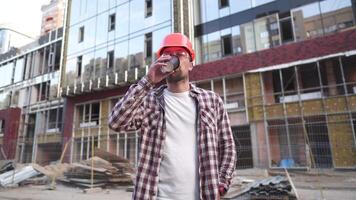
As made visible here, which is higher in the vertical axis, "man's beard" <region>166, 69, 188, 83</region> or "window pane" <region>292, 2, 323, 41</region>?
"window pane" <region>292, 2, 323, 41</region>

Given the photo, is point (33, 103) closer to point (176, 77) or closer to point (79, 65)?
point (79, 65)

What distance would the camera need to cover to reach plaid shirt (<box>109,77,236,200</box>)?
72.2 inches

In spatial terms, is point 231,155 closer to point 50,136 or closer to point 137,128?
point 137,128

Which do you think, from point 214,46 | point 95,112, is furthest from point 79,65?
point 214,46

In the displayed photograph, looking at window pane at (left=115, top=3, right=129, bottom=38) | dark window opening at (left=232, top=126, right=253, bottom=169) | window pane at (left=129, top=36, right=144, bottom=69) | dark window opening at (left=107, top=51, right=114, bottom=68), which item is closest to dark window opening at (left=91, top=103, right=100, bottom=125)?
dark window opening at (left=107, top=51, right=114, bottom=68)

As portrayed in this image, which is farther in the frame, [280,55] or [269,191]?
[280,55]

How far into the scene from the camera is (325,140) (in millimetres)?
13617

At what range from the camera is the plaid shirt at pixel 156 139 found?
1835mm

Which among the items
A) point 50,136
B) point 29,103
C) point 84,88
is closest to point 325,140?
point 84,88

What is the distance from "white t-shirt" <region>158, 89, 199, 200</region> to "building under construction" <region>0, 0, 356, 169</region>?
8.84m

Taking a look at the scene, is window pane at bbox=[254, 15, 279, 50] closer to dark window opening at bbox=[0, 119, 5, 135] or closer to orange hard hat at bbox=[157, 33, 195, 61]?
orange hard hat at bbox=[157, 33, 195, 61]

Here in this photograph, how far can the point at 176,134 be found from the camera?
1941 millimetres

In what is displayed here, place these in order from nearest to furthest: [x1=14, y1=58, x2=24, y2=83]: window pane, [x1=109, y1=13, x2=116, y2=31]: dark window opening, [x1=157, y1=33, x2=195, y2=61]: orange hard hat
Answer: [x1=157, y1=33, x2=195, y2=61]: orange hard hat, [x1=109, y1=13, x2=116, y2=31]: dark window opening, [x1=14, y1=58, x2=24, y2=83]: window pane

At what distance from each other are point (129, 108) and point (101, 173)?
10.5 meters
